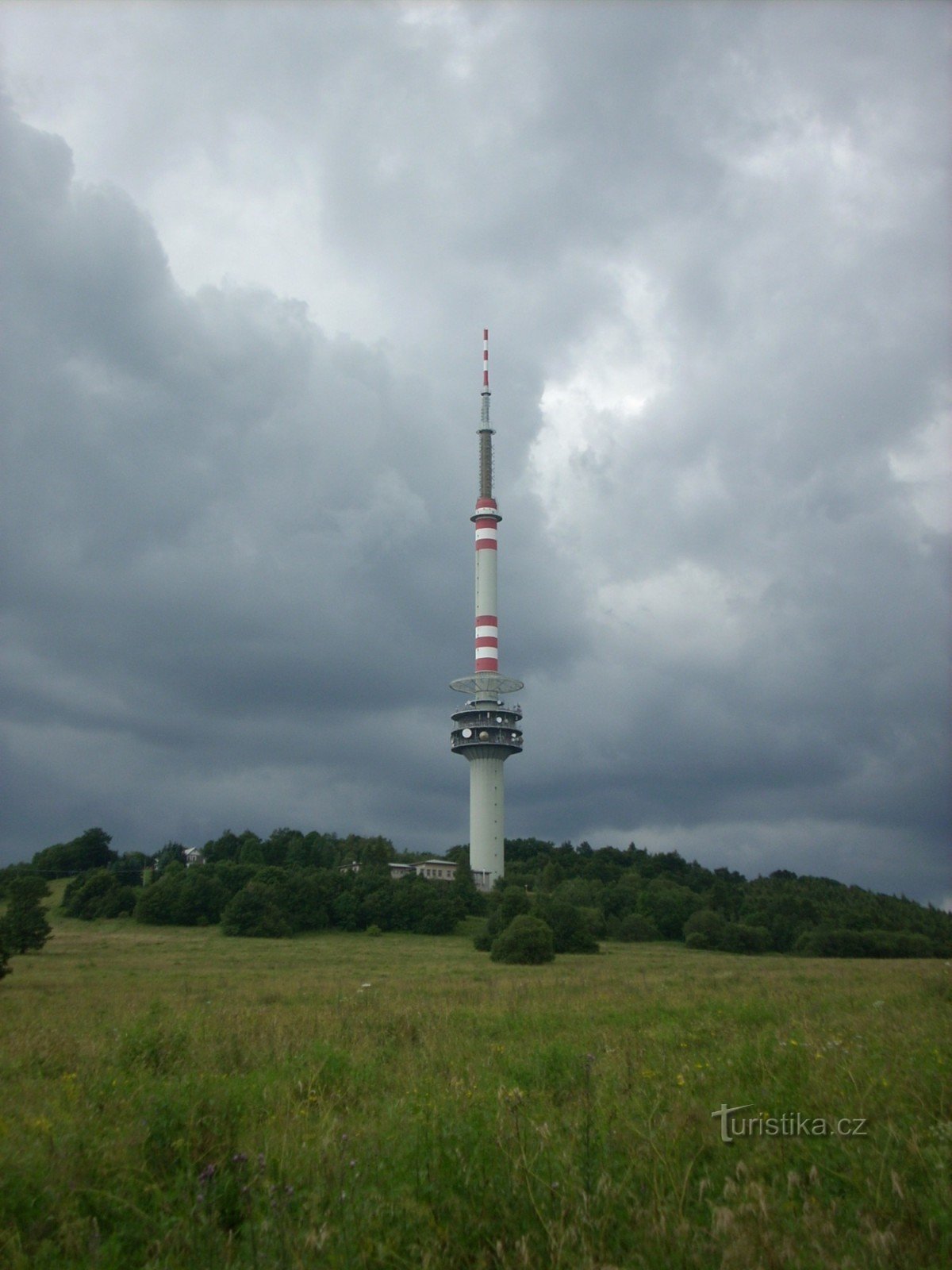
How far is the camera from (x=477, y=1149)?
21.9 feet

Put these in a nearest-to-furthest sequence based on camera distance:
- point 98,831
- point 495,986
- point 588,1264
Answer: point 588,1264 < point 495,986 < point 98,831

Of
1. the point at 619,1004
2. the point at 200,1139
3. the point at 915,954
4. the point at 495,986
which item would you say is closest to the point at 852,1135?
the point at 200,1139

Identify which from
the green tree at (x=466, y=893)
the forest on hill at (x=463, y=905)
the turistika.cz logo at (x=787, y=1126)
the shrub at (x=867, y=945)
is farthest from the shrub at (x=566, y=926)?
the turistika.cz logo at (x=787, y=1126)

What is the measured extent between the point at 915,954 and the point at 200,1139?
289 ft

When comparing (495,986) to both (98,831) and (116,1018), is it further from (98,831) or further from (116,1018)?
(98,831)

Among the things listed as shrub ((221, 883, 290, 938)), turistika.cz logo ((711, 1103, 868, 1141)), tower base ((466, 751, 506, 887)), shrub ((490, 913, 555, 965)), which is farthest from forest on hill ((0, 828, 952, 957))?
turistika.cz logo ((711, 1103, 868, 1141))

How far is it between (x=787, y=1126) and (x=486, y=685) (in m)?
116

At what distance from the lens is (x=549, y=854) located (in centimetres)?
16988

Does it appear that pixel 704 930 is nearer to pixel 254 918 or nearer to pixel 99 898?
pixel 254 918

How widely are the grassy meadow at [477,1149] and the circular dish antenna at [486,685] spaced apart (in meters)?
108

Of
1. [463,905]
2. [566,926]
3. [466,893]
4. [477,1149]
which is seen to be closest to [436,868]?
[466,893]

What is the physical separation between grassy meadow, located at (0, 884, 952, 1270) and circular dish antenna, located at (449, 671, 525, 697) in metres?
108

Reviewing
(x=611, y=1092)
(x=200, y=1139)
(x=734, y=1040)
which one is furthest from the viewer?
(x=734, y=1040)

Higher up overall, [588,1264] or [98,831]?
[98,831]
